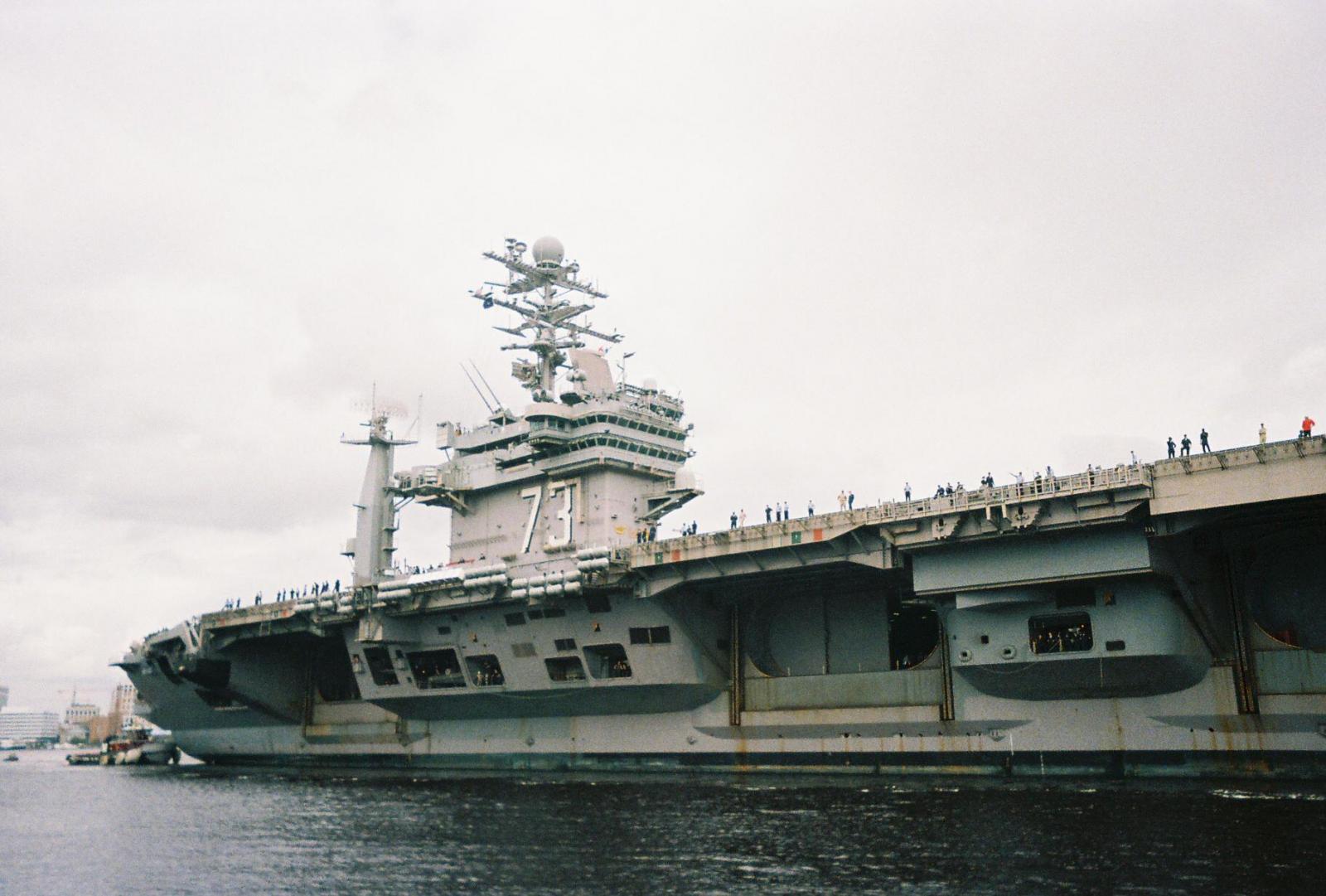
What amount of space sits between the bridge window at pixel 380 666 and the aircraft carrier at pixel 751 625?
0.08 metres

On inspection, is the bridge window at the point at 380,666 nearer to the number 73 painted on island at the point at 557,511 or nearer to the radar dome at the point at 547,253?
the number 73 painted on island at the point at 557,511

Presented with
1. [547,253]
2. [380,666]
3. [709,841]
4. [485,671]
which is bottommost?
[709,841]

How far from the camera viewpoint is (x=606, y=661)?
29.0m

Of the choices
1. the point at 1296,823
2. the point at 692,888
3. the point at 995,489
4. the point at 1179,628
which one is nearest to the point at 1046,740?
the point at 1179,628

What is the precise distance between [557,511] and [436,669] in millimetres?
6478

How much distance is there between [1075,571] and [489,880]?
43.3 ft

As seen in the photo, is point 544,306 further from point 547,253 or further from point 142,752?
point 142,752

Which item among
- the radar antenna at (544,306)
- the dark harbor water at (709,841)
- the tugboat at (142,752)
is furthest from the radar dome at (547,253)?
the tugboat at (142,752)

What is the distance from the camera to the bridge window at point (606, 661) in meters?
28.8

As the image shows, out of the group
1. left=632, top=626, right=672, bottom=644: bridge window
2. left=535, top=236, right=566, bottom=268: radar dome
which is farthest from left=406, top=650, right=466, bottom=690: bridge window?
left=535, top=236, right=566, bottom=268: radar dome

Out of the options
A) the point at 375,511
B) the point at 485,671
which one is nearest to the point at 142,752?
the point at 375,511

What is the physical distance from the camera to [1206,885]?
11.5 metres

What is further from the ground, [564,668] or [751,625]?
[751,625]

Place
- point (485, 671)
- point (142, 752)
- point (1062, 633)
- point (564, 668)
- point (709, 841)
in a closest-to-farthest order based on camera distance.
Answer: point (709, 841) < point (1062, 633) < point (564, 668) < point (485, 671) < point (142, 752)
